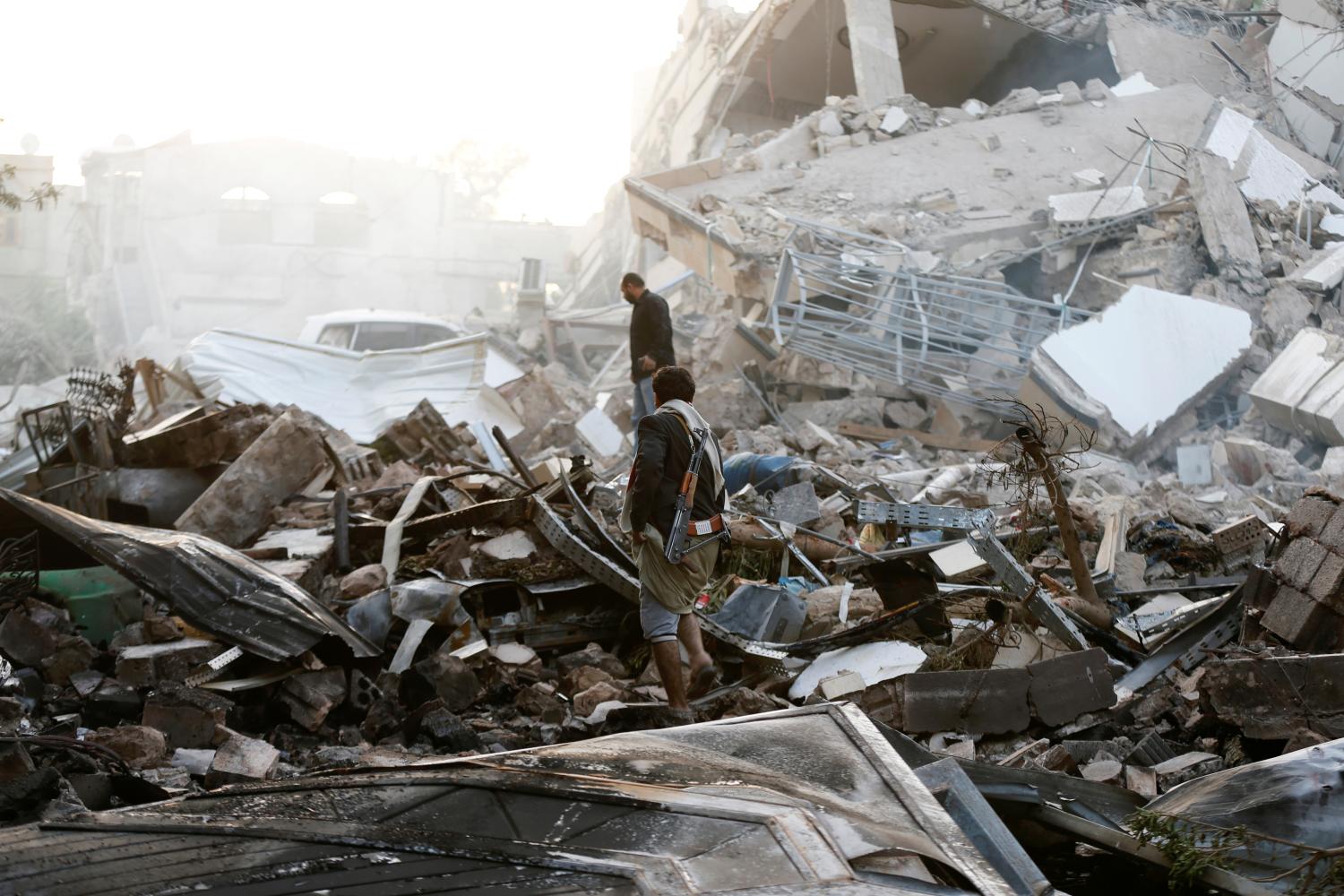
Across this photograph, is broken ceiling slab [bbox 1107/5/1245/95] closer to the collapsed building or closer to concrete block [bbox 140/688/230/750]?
the collapsed building

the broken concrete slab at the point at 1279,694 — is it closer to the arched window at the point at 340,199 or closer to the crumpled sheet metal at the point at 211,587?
the crumpled sheet metal at the point at 211,587

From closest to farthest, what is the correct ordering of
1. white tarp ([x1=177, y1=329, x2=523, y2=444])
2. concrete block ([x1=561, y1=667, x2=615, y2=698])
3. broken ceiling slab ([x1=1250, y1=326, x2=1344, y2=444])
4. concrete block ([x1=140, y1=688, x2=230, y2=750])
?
concrete block ([x1=140, y1=688, x2=230, y2=750]) → concrete block ([x1=561, y1=667, x2=615, y2=698]) → broken ceiling slab ([x1=1250, y1=326, x2=1344, y2=444]) → white tarp ([x1=177, y1=329, x2=523, y2=444])

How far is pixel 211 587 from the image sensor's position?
16.6ft

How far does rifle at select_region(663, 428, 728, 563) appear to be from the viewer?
192 inches

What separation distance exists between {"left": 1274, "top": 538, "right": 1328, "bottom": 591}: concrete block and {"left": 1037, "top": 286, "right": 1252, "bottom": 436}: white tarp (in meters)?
6.29

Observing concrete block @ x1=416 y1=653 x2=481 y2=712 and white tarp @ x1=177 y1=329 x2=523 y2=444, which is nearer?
concrete block @ x1=416 y1=653 x2=481 y2=712

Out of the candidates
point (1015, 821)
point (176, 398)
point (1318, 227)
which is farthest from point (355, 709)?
point (1318, 227)

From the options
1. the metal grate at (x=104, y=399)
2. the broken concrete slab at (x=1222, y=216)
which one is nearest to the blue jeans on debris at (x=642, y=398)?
the metal grate at (x=104, y=399)

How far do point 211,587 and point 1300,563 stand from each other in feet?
15.6

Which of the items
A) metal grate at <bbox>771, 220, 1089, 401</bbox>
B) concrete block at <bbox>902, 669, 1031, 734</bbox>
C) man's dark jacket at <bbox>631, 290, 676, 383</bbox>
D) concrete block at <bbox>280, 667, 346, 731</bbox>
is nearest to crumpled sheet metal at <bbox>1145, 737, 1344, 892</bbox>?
concrete block at <bbox>902, 669, 1031, 734</bbox>

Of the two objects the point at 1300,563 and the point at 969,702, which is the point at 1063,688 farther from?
the point at 1300,563

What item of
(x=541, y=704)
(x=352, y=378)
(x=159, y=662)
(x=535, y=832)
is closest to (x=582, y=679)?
(x=541, y=704)

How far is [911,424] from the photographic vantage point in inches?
479

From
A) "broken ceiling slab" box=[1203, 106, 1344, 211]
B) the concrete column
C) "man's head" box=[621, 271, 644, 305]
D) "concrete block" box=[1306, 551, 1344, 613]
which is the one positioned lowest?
"concrete block" box=[1306, 551, 1344, 613]
